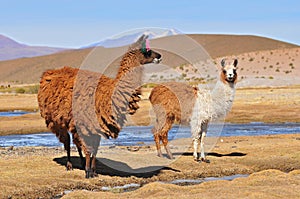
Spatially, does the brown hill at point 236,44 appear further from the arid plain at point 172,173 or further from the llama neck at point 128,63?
the llama neck at point 128,63

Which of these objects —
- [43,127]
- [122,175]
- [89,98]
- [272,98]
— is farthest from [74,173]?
[272,98]

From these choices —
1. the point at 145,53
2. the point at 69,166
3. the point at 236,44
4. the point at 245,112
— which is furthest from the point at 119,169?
the point at 236,44

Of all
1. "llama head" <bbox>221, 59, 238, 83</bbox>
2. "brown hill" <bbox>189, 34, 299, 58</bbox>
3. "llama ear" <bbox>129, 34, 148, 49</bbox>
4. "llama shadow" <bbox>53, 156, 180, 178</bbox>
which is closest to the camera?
"llama ear" <bbox>129, 34, 148, 49</bbox>

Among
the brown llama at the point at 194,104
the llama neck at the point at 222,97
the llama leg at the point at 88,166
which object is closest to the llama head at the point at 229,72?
the brown llama at the point at 194,104

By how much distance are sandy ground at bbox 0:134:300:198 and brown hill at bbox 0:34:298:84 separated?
88.9 meters

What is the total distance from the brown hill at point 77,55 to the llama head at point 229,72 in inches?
3565

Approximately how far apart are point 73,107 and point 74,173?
1.60 m

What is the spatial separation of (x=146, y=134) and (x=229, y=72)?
893 centimetres

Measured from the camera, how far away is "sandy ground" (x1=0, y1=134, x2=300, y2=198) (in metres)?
9.89

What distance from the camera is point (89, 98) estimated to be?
37.4 ft

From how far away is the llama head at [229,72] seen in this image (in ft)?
43.2

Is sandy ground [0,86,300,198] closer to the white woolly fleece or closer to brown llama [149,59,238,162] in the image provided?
brown llama [149,59,238,162]

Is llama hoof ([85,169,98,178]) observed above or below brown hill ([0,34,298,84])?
above

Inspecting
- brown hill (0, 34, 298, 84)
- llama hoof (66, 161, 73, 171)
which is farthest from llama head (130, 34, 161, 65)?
brown hill (0, 34, 298, 84)
